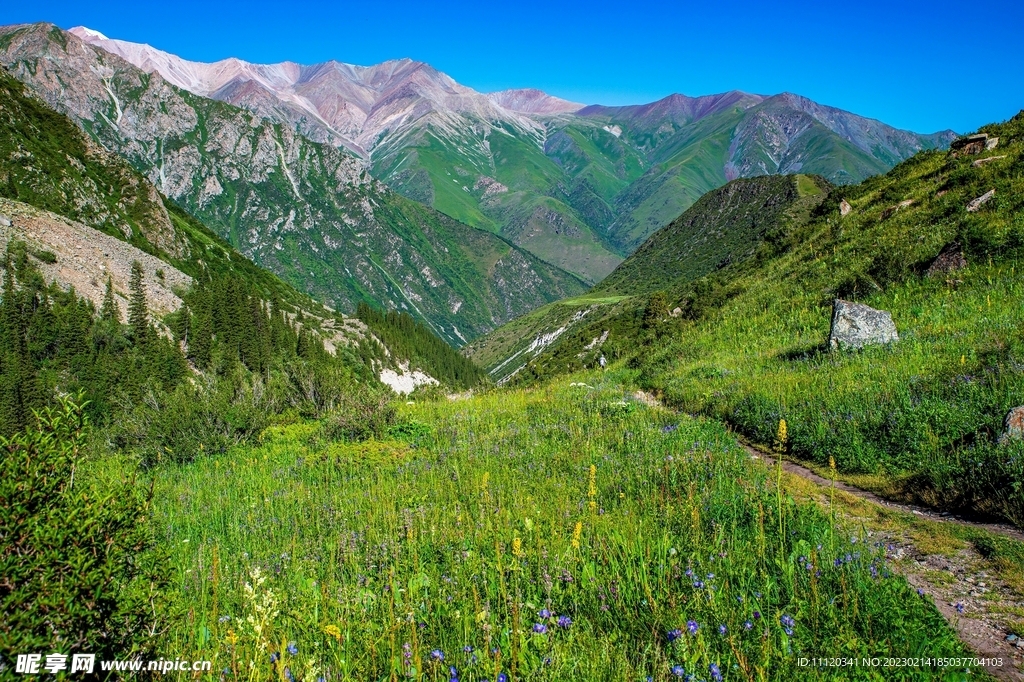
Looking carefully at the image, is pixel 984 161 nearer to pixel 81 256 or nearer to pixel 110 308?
pixel 110 308

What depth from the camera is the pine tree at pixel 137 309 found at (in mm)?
65250

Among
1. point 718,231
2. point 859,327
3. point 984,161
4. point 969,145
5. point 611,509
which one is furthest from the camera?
point 718,231

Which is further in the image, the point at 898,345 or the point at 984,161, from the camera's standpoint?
the point at 984,161

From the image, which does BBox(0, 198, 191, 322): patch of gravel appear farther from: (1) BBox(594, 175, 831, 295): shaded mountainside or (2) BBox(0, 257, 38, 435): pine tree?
(1) BBox(594, 175, 831, 295): shaded mountainside

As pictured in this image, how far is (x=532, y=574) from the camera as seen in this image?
5062 mm

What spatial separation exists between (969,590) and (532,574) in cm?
387

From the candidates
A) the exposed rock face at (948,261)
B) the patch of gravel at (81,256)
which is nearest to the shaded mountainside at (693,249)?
the patch of gravel at (81,256)

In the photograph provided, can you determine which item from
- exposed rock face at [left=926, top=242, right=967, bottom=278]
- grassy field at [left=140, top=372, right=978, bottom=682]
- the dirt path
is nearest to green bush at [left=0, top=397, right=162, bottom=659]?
grassy field at [left=140, top=372, right=978, bottom=682]

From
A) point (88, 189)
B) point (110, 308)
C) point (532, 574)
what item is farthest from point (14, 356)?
point (88, 189)

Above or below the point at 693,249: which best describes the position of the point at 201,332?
below

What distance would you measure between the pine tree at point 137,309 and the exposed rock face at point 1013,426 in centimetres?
7878

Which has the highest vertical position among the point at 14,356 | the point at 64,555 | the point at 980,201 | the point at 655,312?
the point at 14,356

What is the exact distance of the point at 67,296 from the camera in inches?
2542

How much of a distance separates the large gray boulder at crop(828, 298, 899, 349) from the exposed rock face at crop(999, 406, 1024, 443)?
5.96 meters
